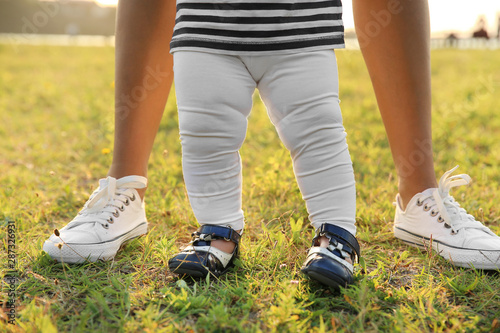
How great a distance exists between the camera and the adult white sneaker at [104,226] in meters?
1.51

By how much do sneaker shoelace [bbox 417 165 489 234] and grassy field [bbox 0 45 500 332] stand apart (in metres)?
0.16

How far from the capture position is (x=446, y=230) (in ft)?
5.25

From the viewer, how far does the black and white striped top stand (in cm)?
136

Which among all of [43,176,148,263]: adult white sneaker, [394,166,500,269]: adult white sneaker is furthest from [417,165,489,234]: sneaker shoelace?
[43,176,148,263]: adult white sneaker

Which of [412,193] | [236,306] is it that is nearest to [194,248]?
[236,306]

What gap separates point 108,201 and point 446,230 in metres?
1.28

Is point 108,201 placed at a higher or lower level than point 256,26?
lower

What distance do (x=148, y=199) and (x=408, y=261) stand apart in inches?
48.9

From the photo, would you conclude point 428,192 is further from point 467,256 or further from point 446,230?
point 467,256

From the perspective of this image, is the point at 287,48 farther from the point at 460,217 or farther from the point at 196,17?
the point at 460,217

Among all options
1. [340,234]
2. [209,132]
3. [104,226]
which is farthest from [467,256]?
[104,226]

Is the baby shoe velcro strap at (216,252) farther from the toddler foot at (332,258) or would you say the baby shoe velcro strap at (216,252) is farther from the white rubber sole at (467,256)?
the white rubber sole at (467,256)

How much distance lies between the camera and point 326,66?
4.57 ft

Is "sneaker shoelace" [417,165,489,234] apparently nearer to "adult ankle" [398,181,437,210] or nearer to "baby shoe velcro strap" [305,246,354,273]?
"adult ankle" [398,181,437,210]
